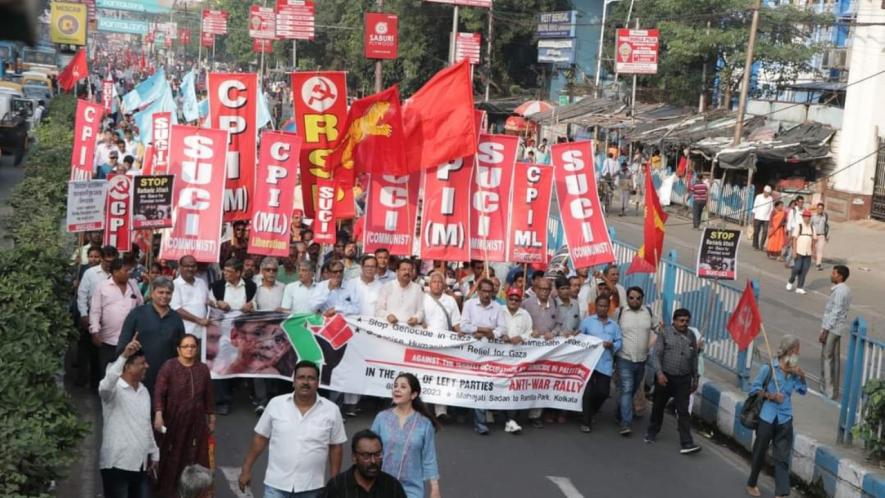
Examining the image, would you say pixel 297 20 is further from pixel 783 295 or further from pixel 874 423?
pixel 874 423

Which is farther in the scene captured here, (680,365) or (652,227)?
(652,227)

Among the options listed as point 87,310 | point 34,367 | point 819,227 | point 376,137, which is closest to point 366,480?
point 34,367

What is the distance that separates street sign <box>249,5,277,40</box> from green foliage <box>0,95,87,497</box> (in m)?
39.5

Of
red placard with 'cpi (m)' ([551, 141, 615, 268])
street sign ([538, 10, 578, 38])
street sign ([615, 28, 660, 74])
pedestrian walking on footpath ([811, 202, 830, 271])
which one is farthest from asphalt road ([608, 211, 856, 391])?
street sign ([538, 10, 578, 38])

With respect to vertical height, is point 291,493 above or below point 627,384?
above

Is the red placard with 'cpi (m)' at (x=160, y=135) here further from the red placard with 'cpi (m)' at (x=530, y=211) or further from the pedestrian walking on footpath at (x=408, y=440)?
the pedestrian walking on footpath at (x=408, y=440)

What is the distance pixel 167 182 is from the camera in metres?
11.2

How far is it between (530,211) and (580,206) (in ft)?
1.89

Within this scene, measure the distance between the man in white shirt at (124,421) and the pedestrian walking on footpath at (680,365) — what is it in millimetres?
5001

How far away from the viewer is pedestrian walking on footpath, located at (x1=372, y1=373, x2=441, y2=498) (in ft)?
20.1

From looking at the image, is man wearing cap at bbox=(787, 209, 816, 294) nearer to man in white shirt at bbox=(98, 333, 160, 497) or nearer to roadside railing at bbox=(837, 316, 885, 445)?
roadside railing at bbox=(837, 316, 885, 445)

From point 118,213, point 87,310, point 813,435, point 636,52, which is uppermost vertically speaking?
point 636,52

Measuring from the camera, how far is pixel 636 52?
3456 centimetres

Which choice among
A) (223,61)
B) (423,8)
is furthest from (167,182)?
(223,61)
